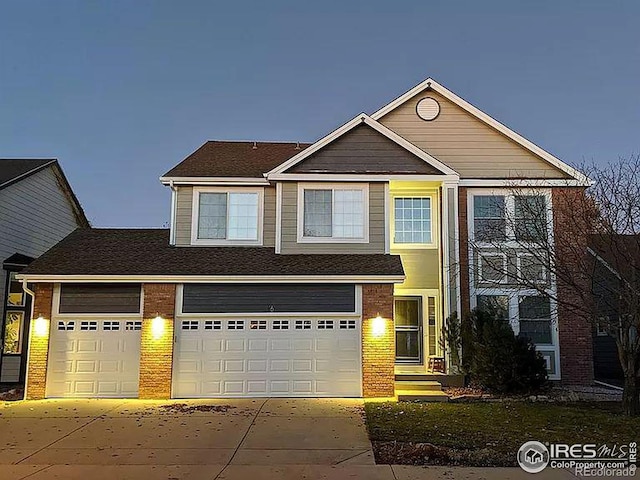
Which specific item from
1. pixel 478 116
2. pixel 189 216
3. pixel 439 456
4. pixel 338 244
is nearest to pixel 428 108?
pixel 478 116

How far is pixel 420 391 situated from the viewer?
13.2 metres

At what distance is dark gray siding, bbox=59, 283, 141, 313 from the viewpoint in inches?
540

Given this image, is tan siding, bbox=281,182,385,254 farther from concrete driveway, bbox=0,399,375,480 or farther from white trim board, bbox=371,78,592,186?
concrete driveway, bbox=0,399,375,480

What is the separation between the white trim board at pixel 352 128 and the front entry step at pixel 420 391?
18.2ft

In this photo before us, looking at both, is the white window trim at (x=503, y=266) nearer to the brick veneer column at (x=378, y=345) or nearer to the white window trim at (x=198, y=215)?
the brick veneer column at (x=378, y=345)

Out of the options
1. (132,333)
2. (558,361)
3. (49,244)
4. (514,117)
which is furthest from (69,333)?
(514,117)

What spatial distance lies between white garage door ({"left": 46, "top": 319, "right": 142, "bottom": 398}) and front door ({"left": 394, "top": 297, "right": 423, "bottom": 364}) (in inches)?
267

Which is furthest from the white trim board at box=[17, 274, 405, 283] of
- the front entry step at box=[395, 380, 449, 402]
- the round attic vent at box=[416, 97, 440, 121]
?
the round attic vent at box=[416, 97, 440, 121]

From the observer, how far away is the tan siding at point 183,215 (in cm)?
1545

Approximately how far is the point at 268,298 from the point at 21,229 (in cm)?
866

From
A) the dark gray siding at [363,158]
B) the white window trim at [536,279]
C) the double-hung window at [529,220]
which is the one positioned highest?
the dark gray siding at [363,158]

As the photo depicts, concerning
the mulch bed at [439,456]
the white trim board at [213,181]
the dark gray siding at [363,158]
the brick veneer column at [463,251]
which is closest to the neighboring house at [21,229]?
the white trim board at [213,181]

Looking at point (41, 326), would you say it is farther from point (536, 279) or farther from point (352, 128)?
point (536, 279)

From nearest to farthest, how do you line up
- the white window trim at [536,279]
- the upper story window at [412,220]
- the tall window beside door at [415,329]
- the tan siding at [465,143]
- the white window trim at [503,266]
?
the white window trim at [536,279] < the white window trim at [503,266] < the tall window beside door at [415,329] < the upper story window at [412,220] < the tan siding at [465,143]
